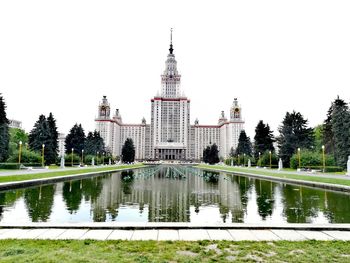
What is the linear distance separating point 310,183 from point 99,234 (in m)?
19.5

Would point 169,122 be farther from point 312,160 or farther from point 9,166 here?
point 9,166

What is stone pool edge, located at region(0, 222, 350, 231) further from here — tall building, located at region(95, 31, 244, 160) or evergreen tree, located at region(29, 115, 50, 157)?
tall building, located at region(95, 31, 244, 160)

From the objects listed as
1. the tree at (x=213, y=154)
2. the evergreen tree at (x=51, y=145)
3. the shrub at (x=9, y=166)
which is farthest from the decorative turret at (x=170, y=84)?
the shrub at (x=9, y=166)

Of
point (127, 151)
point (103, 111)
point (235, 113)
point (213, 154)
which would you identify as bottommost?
point (213, 154)

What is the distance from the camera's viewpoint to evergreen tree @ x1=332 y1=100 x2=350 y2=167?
43.6 m

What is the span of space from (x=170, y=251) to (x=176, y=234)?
56.9 inches

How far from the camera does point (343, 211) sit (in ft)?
37.7

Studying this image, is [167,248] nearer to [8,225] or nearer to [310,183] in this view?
[8,225]

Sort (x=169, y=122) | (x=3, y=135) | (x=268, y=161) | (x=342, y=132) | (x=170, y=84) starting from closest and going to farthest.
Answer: (x=342, y=132)
(x=3, y=135)
(x=268, y=161)
(x=169, y=122)
(x=170, y=84)

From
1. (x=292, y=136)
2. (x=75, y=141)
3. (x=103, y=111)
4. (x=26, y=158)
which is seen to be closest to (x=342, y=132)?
(x=292, y=136)

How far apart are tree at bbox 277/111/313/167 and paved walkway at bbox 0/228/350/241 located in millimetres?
51004

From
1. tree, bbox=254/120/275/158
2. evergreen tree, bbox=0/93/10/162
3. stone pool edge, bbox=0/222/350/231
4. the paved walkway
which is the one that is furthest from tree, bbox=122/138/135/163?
the paved walkway

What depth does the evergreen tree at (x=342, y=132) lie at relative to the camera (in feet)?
143

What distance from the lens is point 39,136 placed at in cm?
5591
